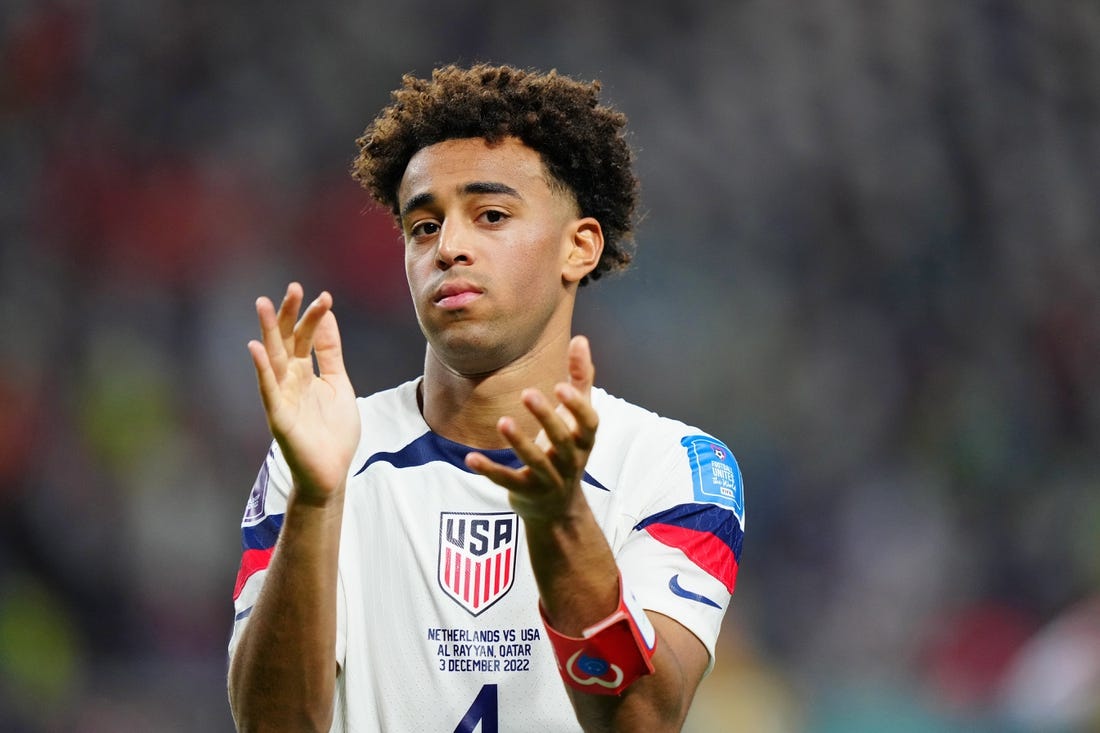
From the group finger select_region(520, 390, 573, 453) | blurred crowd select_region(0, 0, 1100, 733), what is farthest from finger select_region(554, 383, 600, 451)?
blurred crowd select_region(0, 0, 1100, 733)

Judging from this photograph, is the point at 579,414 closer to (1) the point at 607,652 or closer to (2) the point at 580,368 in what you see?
(2) the point at 580,368

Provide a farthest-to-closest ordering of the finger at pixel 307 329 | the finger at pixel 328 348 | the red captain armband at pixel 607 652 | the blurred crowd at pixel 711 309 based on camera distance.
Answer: the blurred crowd at pixel 711 309
the finger at pixel 328 348
the finger at pixel 307 329
the red captain armband at pixel 607 652

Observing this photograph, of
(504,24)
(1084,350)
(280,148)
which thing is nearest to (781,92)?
(504,24)

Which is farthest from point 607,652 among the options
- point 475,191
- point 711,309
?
point 711,309

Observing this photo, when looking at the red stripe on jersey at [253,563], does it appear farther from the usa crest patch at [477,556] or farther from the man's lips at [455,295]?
the man's lips at [455,295]

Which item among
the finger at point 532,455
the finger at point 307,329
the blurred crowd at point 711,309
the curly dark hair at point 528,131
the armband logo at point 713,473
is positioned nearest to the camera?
the finger at point 532,455

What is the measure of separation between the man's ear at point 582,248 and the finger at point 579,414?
1.03 m

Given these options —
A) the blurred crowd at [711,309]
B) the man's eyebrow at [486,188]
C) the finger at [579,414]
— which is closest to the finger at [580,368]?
the finger at [579,414]

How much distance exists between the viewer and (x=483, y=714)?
2799mm

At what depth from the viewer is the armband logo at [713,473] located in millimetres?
2980

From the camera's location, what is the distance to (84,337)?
21.7 feet

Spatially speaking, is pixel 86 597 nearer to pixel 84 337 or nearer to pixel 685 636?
pixel 84 337

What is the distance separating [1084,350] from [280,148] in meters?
4.50

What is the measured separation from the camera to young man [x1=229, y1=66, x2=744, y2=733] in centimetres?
243
